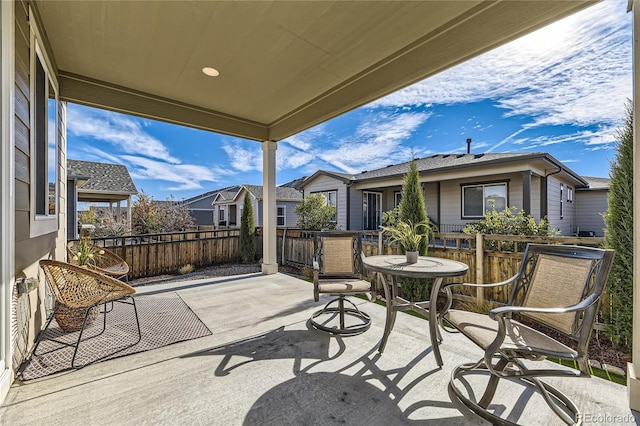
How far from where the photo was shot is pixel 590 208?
10438mm

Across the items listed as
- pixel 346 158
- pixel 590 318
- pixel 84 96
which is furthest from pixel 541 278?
pixel 346 158

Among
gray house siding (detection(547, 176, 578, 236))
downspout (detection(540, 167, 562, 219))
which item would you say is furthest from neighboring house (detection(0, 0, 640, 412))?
gray house siding (detection(547, 176, 578, 236))

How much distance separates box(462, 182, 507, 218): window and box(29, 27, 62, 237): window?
9233 millimetres

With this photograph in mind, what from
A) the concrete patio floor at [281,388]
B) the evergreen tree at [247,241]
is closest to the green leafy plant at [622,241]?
the concrete patio floor at [281,388]

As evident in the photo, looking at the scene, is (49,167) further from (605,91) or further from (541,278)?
(605,91)

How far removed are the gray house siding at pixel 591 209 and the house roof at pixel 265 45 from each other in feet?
38.4

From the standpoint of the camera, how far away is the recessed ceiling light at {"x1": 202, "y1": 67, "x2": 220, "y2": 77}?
137 inches

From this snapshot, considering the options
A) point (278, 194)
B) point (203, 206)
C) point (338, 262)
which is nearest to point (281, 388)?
point (338, 262)

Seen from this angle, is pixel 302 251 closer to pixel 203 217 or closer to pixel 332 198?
pixel 332 198

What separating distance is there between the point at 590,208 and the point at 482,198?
593 cm

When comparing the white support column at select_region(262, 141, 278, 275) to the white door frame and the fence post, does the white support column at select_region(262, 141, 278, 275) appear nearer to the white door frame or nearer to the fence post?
the fence post

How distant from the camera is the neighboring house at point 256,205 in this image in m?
15.3

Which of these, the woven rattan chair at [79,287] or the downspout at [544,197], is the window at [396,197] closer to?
the downspout at [544,197]

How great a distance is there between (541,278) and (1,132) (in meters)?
3.92
